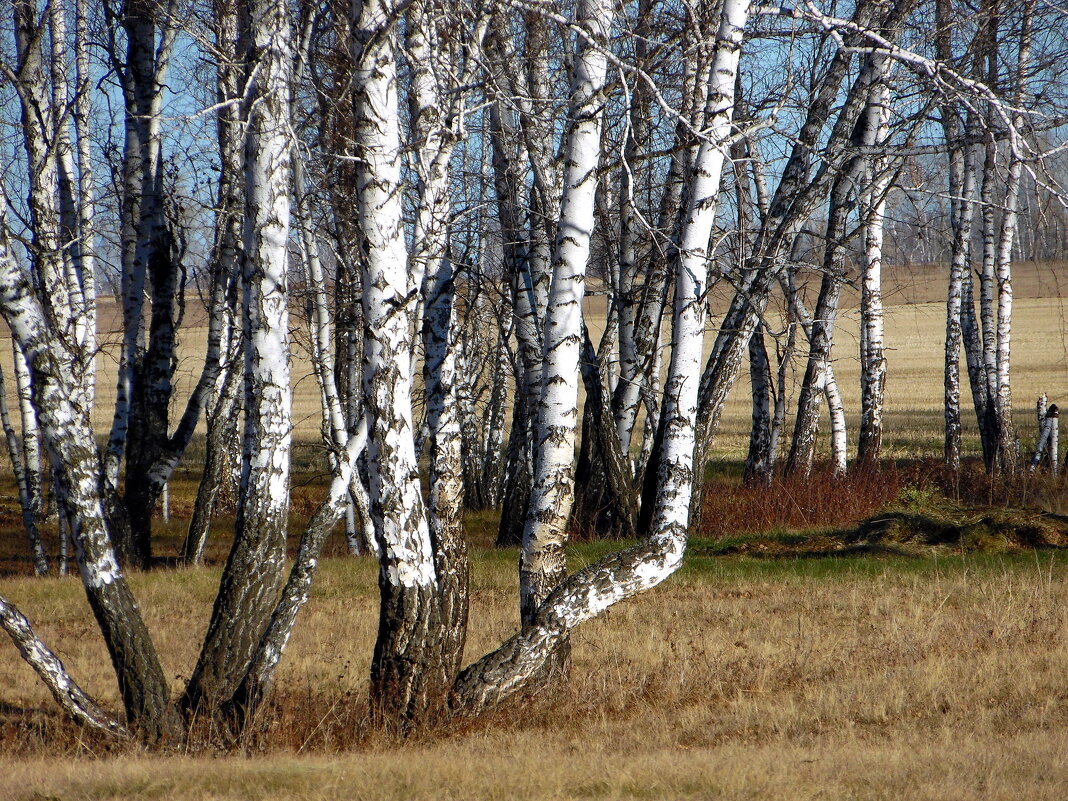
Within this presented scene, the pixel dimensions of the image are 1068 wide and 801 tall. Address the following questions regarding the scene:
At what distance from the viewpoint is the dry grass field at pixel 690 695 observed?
445 cm

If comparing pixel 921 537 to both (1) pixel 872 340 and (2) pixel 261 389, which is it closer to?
(1) pixel 872 340

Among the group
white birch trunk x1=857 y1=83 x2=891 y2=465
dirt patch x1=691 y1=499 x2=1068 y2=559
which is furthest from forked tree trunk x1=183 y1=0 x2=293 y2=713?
white birch trunk x1=857 y1=83 x2=891 y2=465

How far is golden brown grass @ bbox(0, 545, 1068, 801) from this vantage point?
4.44 metres

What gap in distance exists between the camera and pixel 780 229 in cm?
984

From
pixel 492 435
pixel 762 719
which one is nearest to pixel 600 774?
pixel 762 719

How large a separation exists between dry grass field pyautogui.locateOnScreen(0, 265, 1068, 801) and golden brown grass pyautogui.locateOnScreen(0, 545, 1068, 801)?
21 millimetres

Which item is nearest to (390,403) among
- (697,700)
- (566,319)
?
(566,319)

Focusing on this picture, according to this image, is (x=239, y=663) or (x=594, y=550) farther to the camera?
(x=594, y=550)

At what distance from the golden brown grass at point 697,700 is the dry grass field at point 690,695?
2 cm

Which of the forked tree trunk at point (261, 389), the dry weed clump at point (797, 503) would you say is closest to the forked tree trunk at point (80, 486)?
the forked tree trunk at point (261, 389)

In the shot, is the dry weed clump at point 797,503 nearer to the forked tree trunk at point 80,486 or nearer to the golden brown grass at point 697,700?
the golden brown grass at point 697,700

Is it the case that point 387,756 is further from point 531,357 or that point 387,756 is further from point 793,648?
point 531,357

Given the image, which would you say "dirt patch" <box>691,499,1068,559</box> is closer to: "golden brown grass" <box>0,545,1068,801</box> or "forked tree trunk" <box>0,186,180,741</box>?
"golden brown grass" <box>0,545,1068,801</box>

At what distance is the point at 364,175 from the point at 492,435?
1396 centimetres
